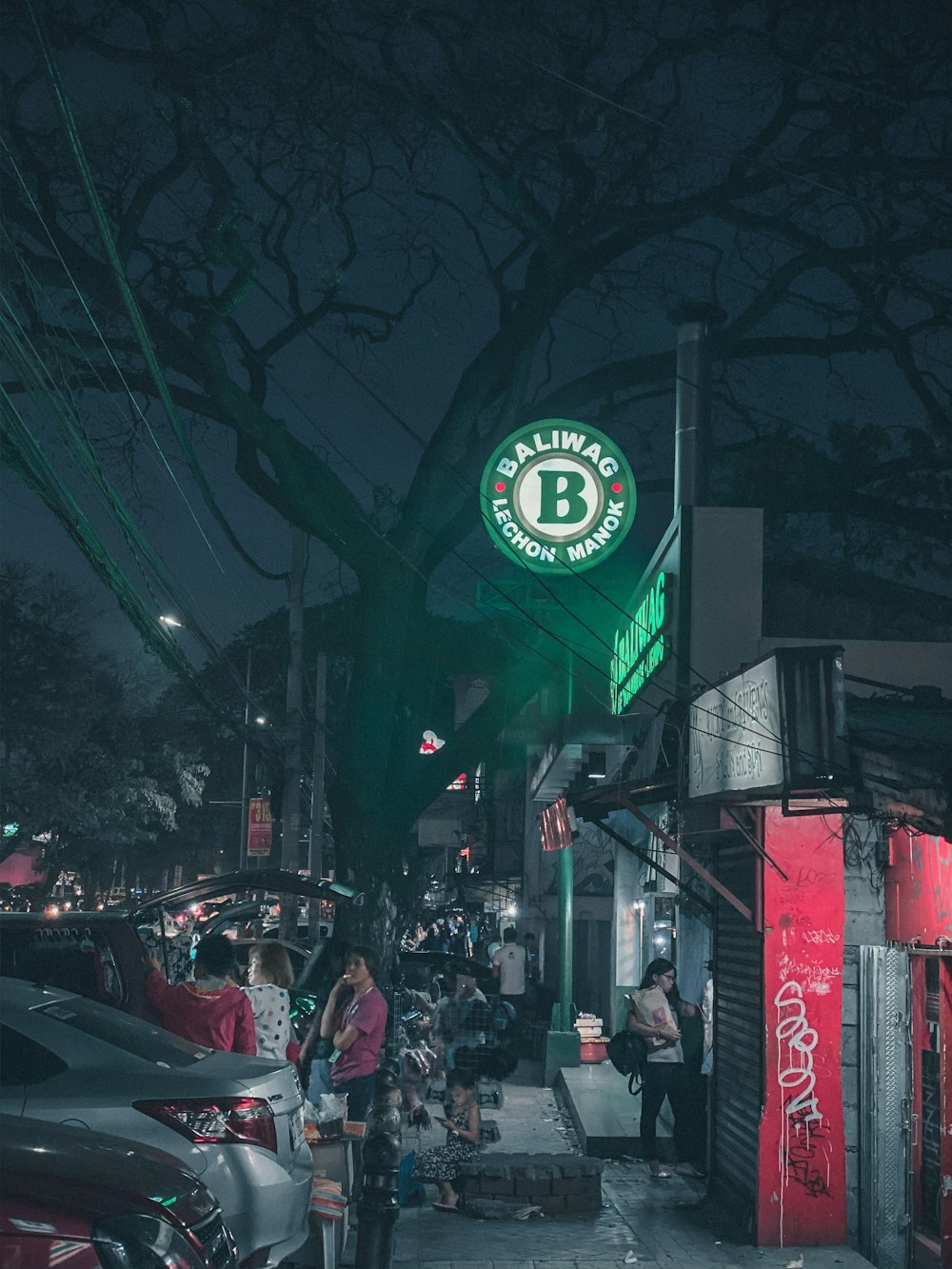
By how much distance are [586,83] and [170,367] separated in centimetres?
765

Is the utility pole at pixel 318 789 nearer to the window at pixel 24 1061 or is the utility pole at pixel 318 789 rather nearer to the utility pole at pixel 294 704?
the utility pole at pixel 294 704

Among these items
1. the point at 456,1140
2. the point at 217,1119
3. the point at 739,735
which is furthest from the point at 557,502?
the point at 217,1119

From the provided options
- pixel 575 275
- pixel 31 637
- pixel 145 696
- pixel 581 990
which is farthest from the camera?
pixel 145 696

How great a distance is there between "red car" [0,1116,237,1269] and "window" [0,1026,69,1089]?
4.63ft

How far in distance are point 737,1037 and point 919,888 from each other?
94.2 inches

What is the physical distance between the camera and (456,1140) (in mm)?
10969

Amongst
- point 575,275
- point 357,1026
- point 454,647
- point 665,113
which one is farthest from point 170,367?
point 454,647

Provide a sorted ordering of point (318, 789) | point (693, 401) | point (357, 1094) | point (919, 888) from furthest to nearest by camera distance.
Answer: point (318, 789) → point (693, 401) → point (357, 1094) → point (919, 888)

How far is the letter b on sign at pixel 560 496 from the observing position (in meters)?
16.6

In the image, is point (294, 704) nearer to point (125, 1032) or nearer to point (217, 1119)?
point (125, 1032)

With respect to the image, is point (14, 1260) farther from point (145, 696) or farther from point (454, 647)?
point (454, 647)

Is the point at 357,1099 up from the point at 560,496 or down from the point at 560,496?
down

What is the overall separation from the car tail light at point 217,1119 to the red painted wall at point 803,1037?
168 inches

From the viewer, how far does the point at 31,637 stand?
109ft
